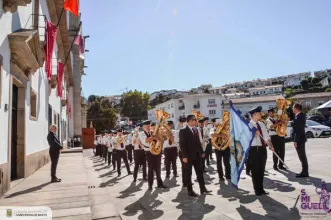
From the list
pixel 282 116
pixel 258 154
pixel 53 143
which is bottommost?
pixel 258 154

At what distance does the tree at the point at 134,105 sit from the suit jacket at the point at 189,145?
7401cm

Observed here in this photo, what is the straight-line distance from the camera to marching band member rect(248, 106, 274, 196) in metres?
6.12

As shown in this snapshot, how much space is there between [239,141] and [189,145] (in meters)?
1.23

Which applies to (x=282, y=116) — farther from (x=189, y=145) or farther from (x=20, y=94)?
(x=20, y=94)

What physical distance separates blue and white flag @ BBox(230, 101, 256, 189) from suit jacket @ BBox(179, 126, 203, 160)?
2.90ft

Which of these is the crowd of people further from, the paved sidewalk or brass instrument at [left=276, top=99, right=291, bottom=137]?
the paved sidewalk

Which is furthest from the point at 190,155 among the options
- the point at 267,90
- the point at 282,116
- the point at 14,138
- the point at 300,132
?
the point at 267,90

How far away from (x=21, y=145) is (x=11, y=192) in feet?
8.58

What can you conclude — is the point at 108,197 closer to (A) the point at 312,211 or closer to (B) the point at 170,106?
(A) the point at 312,211

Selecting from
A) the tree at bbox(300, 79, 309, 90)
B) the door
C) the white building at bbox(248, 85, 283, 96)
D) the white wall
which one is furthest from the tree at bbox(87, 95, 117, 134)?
the tree at bbox(300, 79, 309, 90)

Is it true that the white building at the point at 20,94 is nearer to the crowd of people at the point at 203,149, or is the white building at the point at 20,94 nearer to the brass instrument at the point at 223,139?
the crowd of people at the point at 203,149

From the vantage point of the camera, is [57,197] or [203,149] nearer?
[57,197]

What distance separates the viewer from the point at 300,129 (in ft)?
26.4

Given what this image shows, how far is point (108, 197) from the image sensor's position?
6.96 m
